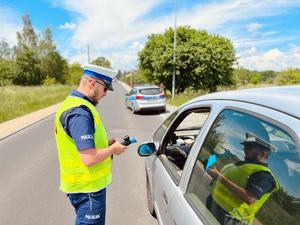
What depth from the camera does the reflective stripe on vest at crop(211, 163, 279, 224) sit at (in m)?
1.46

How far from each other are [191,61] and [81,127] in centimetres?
2187

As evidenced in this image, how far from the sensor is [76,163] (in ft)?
7.87

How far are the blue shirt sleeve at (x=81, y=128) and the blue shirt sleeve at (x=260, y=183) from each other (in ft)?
3.79

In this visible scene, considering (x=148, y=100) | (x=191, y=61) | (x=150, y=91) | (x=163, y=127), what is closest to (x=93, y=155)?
(x=163, y=127)

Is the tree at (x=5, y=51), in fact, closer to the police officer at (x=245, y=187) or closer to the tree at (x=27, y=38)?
the tree at (x=27, y=38)

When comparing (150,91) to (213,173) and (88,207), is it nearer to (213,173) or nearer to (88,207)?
(88,207)

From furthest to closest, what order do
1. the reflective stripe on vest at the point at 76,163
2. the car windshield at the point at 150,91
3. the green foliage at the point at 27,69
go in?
the green foliage at the point at 27,69 → the car windshield at the point at 150,91 → the reflective stripe on vest at the point at 76,163

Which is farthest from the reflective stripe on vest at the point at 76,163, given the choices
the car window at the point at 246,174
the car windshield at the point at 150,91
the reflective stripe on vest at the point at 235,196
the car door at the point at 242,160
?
the car windshield at the point at 150,91

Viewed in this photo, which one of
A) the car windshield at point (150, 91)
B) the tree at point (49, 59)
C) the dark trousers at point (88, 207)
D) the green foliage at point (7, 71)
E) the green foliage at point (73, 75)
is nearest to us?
the dark trousers at point (88, 207)

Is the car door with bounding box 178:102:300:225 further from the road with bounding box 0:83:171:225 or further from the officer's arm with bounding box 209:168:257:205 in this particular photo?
the road with bounding box 0:83:171:225

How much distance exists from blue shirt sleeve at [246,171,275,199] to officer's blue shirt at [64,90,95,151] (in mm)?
1159

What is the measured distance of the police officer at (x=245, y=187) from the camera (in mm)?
1454

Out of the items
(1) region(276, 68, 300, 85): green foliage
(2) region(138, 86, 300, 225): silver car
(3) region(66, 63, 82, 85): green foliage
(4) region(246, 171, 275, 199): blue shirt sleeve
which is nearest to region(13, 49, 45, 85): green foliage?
(3) region(66, 63, 82, 85): green foliage

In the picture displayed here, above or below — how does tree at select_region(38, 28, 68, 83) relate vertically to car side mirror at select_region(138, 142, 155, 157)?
above
